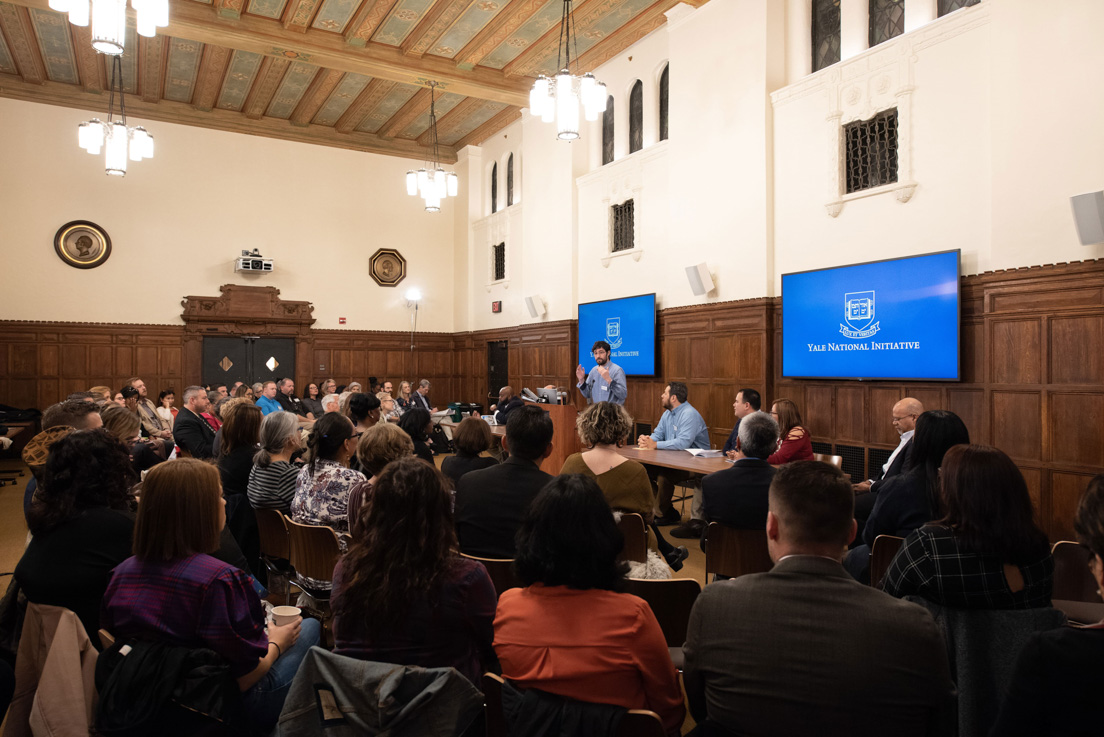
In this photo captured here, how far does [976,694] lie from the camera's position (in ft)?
6.90

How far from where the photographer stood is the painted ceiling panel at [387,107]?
39.5ft

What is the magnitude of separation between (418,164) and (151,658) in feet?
46.4

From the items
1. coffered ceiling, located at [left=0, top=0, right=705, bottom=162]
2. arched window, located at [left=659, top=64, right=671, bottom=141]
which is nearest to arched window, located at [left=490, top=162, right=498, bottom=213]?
coffered ceiling, located at [left=0, top=0, right=705, bottom=162]

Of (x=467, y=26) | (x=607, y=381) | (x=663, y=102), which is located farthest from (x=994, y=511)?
(x=467, y=26)

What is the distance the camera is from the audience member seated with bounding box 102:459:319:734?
1.79 m

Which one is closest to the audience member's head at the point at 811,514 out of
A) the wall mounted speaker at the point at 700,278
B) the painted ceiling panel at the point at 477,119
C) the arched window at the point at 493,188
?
the wall mounted speaker at the point at 700,278

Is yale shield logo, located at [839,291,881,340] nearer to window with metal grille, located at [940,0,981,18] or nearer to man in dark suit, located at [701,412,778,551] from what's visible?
window with metal grille, located at [940,0,981,18]

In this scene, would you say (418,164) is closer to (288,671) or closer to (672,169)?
(672,169)

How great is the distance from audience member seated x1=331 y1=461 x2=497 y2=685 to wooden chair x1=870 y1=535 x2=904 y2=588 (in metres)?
1.84

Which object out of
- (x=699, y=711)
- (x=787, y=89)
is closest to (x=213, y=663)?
(x=699, y=711)

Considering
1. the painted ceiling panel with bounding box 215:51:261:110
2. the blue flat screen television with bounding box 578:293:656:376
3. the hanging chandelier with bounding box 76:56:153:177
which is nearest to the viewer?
the hanging chandelier with bounding box 76:56:153:177

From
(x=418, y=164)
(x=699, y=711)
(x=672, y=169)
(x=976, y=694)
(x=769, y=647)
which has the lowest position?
(x=976, y=694)

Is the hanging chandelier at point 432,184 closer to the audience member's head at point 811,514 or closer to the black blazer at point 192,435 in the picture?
the black blazer at point 192,435

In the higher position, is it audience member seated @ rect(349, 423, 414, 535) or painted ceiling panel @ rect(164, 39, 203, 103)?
painted ceiling panel @ rect(164, 39, 203, 103)
